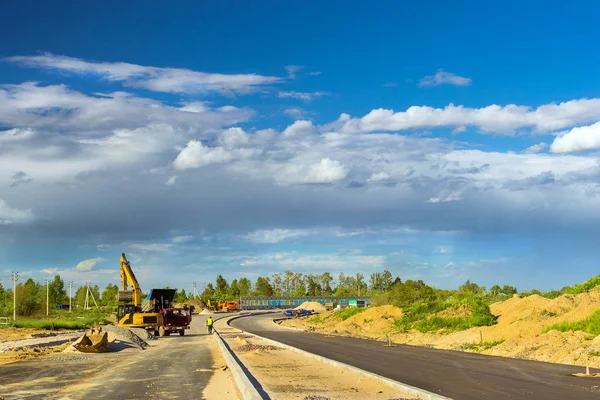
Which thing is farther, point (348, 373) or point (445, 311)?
point (445, 311)

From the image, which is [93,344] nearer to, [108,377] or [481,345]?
[108,377]

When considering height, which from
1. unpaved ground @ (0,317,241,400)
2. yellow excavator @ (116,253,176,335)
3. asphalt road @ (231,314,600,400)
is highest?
yellow excavator @ (116,253,176,335)

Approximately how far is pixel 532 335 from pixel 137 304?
31.6m

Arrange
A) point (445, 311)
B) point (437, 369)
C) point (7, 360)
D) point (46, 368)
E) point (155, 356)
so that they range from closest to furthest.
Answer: point (437, 369) → point (46, 368) → point (7, 360) → point (155, 356) → point (445, 311)

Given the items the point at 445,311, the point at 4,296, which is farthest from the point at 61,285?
the point at 445,311

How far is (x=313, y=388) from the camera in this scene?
1806 centimetres

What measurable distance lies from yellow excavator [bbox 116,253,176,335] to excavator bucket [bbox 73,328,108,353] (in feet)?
46.7

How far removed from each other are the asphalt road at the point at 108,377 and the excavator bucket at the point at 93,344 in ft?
4.18

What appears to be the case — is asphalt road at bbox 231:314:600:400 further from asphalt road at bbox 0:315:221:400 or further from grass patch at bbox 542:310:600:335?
asphalt road at bbox 0:315:221:400

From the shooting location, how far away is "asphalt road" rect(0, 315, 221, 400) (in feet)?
57.2

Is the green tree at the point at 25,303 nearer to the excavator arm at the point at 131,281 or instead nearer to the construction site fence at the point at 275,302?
the construction site fence at the point at 275,302

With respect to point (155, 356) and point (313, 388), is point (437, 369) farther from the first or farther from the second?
point (155, 356)

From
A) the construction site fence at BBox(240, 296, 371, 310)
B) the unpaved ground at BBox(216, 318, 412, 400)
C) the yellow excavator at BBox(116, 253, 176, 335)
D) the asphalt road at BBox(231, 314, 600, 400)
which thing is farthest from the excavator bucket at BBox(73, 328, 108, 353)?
the construction site fence at BBox(240, 296, 371, 310)

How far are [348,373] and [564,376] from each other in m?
7.11
